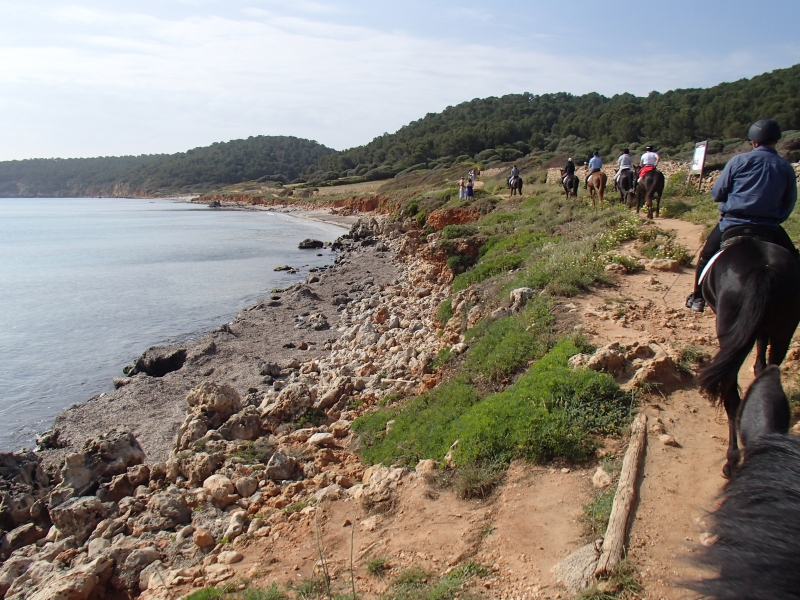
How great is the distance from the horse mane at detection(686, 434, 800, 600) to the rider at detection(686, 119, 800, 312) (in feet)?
12.9

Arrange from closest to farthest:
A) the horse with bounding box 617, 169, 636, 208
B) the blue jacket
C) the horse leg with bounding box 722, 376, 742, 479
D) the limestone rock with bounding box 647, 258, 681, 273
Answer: the horse leg with bounding box 722, 376, 742, 479
the blue jacket
the limestone rock with bounding box 647, 258, 681, 273
the horse with bounding box 617, 169, 636, 208

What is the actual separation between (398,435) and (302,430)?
7.06 ft

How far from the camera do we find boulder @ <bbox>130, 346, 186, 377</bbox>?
14672 mm

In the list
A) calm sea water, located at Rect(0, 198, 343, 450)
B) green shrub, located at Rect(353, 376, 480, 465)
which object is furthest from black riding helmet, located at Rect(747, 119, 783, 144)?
calm sea water, located at Rect(0, 198, 343, 450)

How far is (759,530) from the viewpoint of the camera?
1.50 m

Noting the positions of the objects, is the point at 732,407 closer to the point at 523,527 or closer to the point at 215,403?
the point at 523,527

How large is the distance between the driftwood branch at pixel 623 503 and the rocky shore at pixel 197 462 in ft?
7.83

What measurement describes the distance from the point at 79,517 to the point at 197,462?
1.51 m

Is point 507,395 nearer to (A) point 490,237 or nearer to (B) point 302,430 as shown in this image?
(B) point 302,430

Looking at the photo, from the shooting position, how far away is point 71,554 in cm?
659

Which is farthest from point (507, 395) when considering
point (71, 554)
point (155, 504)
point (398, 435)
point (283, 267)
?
point (283, 267)

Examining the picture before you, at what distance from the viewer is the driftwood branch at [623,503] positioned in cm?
364

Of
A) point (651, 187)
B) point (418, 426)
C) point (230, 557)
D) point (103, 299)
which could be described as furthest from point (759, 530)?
point (103, 299)

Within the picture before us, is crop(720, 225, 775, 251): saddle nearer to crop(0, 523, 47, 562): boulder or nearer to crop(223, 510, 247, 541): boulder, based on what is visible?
crop(223, 510, 247, 541): boulder
